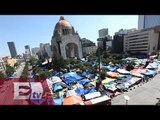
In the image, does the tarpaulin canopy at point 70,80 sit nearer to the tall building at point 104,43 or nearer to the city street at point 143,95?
the city street at point 143,95

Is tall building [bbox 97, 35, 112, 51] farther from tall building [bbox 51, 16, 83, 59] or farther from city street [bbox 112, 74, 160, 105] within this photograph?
city street [bbox 112, 74, 160, 105]

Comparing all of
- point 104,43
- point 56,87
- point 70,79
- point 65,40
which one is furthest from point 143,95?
point 104,43

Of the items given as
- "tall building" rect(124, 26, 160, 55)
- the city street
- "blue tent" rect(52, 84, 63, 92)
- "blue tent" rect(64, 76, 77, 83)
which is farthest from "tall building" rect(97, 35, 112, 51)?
"blue tent" rect(52, 84, 63, 92)

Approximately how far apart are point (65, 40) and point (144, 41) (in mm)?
15408

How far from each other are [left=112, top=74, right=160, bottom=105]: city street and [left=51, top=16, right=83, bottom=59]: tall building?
1869 cm

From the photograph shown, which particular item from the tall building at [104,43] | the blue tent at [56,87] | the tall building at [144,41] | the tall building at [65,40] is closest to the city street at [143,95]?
the blue tent at [56,87]

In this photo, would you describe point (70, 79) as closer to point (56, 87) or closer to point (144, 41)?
point (56, 87)

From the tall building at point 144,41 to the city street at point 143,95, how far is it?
17205 millimetres

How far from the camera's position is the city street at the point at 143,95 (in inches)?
276

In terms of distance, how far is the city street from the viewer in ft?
23.0

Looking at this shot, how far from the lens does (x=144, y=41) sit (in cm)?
2536
